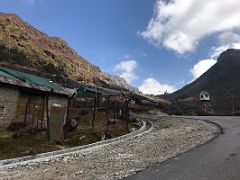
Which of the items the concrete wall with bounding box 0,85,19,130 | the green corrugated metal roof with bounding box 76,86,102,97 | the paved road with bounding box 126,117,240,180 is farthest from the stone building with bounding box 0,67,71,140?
the green corrugated metal roof with bounding box 76,86,102,97

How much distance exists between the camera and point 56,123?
19.2 meters

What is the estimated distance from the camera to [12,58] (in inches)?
4688

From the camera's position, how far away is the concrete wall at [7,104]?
910 inches

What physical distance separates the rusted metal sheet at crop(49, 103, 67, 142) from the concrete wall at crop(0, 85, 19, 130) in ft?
18.1

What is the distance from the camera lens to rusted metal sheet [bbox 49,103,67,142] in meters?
19.1

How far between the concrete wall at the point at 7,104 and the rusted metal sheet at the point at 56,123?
5.51 m

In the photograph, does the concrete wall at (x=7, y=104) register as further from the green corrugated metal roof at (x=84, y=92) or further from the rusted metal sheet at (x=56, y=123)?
the green corrugated metal roof at (x=84, y=92)

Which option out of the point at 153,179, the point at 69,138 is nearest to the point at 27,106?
the point at 69,138

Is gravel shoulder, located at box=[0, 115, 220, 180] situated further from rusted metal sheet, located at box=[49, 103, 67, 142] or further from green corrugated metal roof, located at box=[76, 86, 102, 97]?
green corrugated metal roof, located at box=[76, 86, 102, 97]

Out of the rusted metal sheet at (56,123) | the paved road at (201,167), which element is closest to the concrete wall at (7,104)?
the rusted metal sheet at (56,123)

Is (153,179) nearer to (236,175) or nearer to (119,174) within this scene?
(119,174)

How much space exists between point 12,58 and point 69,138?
10505cm

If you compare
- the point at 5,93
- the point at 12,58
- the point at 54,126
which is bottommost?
the point at 54,126

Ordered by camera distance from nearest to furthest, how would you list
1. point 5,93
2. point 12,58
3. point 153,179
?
1. point 153,179
2. point 5,93
3. point 12,58
